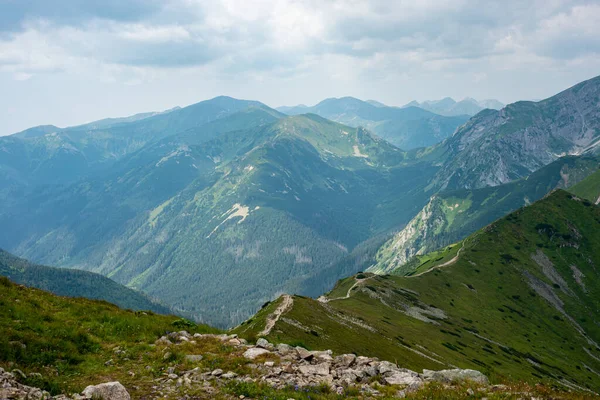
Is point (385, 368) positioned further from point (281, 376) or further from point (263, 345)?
point (263, 345)

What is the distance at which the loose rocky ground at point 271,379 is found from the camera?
17.8m

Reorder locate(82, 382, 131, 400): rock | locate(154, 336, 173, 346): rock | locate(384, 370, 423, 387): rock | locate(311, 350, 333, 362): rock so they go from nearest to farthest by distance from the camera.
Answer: locate(82, 382, 131, 400): rock, locate(384, 370, 423, 387): rock, locate(311, 350, 333, 362): rock, locate(154, 336, 173, 346): rock

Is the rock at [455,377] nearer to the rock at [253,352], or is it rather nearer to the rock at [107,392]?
the rock at [253,352]

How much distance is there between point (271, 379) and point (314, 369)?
3096 millimetres

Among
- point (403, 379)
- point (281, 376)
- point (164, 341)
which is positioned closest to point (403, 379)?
point (403, 379)

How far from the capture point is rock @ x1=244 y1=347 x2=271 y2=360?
23188 mm

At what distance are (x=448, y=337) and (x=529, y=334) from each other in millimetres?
70441

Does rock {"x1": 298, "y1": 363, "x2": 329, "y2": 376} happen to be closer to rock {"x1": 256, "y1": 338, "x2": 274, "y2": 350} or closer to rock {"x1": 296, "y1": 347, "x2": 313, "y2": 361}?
rock {"x1": 296, "y1": 347, "x2": 313, "y2": 361}

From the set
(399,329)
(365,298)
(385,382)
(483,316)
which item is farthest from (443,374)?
(483,316)

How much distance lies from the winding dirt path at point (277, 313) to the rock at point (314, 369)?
41682 millimetres

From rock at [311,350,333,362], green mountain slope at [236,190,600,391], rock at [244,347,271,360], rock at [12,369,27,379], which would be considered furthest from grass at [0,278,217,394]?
green mountain slope at [236,190,600,391]

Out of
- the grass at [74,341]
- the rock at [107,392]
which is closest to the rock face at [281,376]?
the rock at [107,392]

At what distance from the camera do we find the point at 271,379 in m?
19.9

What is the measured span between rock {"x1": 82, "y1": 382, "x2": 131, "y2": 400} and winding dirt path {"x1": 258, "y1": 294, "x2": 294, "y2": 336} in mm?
46961
